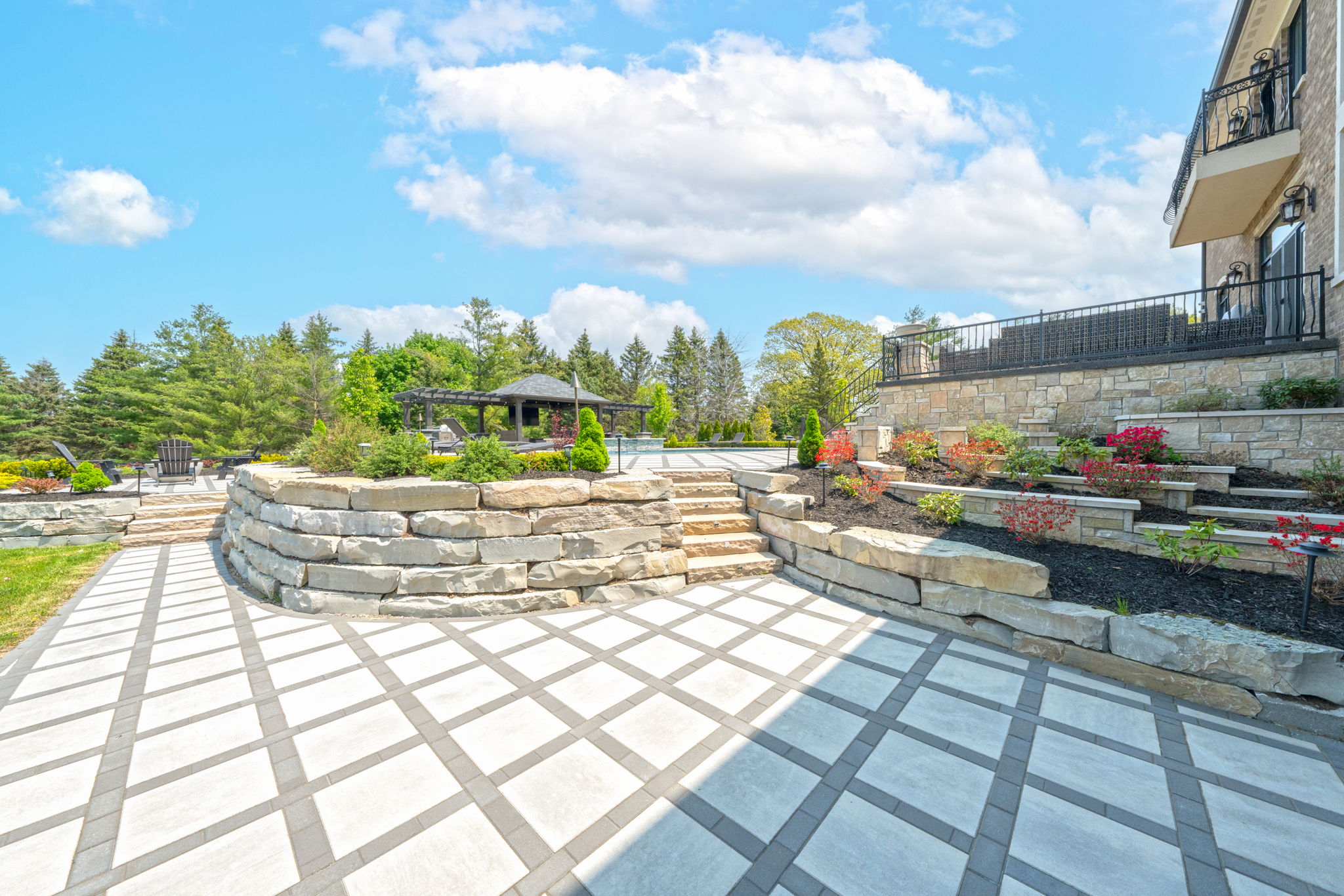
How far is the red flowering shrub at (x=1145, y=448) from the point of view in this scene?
14.7 ft

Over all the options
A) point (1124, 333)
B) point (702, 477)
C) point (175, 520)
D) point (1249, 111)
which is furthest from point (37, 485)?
point (1249, 111)

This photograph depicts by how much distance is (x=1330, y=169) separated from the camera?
195 inches

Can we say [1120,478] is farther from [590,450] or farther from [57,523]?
[57,523]

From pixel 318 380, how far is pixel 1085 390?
27.3 meters

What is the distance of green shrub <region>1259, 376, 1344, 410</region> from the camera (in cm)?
464

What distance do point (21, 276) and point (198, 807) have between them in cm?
3168

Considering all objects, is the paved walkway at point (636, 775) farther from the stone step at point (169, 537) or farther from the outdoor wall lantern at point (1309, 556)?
the stone step at point (169, 537)

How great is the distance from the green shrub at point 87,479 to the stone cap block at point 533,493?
317 inches

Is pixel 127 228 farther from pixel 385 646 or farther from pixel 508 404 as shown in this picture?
pixel 385 646

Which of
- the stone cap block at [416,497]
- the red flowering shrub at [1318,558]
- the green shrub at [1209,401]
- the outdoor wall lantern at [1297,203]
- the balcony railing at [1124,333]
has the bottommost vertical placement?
the red flowering shrub at [1318,558]

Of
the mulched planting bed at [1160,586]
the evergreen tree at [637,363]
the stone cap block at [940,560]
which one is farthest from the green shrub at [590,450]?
the evergreen tree at [637,363]

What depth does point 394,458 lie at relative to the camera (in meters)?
4.69

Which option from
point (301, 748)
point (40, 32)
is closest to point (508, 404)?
point (40, 32)

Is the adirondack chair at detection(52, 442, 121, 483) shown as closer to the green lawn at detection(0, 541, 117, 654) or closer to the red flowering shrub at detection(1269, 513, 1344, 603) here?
the green lawn at detection(0, 541, 117, 654)
